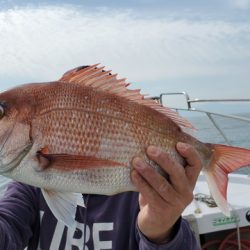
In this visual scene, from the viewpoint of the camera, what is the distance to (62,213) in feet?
5.32

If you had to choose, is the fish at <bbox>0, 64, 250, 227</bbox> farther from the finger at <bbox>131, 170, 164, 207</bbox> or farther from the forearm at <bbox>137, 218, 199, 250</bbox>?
the forearm at <bbox>137, 218, 199, 250</bbox>

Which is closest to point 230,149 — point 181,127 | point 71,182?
point 181,127

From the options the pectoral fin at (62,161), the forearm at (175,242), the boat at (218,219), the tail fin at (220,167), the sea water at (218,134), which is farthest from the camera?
the sea water at (218,134)

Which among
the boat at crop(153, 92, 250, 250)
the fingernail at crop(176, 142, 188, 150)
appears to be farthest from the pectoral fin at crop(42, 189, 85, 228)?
the boat at crop(153, 92, 250, 250)

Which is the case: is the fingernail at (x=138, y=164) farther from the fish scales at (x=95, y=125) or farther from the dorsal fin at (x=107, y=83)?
the dorsal fin at (x=107, y=83)

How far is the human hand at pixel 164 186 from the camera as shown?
161 centimetres

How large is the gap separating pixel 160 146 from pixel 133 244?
813 millimetres

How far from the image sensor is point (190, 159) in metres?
1.70

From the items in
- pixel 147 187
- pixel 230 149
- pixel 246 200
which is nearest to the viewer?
pixel 147 187

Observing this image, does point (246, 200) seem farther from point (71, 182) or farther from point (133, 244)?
point (71, 182)

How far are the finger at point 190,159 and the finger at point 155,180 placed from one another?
0.33 ft

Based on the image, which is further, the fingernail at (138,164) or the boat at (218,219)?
the boat at (218,219)

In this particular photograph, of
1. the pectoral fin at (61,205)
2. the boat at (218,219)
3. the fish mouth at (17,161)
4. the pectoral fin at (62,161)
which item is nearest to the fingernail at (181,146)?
the pectoral fin at (62,161)

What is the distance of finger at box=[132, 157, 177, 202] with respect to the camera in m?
1.59
